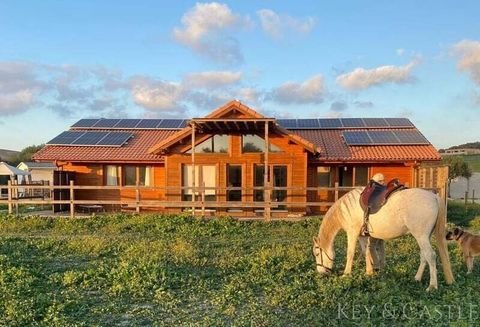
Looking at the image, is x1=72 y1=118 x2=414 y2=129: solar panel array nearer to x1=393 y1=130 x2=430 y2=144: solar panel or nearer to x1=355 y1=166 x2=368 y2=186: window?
x1=393 y1=130 x2=430 y2=144: solar panel

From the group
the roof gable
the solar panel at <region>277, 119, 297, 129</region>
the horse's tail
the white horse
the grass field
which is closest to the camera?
the grass field

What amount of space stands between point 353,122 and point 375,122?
3.62 feet

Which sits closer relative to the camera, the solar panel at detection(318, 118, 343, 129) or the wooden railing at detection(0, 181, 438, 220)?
the wooden railing at detection(0, 181, 438, 220)

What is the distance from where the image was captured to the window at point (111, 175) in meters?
20.1

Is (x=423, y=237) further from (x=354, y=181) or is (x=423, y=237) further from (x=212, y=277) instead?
(x=354, y=181)

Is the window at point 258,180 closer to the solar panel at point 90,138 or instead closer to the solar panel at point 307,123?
the solar panel at point 307,123

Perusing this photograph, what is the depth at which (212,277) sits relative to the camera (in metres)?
7.79

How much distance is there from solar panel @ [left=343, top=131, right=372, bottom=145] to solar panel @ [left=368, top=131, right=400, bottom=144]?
0.78 feet

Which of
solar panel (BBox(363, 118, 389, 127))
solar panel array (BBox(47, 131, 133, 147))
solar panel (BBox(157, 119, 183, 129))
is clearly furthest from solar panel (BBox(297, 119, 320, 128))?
solar panel array (BBox(47, 131, 133, 147))

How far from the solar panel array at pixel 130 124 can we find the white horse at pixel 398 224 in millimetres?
16444

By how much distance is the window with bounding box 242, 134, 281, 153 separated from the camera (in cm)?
1805

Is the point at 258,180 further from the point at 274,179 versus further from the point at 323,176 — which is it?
the point at 323,176

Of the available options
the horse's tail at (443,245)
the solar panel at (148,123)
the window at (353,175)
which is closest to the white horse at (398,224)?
the horse's tail at (443,245)

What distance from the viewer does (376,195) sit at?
7258 millimetres
